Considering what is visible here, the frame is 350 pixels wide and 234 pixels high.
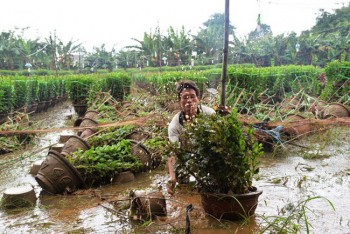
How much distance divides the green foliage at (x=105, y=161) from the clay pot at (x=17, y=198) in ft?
2.48

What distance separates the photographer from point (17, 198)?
14.5ft

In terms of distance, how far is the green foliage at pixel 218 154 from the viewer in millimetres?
3273

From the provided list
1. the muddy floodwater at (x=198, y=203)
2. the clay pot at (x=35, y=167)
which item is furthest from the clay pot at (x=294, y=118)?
the clay pot at (x=35, y=167)

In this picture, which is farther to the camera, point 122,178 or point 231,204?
point 122,178

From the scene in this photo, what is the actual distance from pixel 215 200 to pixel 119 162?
235 centimetres

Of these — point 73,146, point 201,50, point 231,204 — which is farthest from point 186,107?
point 201,50

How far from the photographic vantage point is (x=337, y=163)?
5863 mm

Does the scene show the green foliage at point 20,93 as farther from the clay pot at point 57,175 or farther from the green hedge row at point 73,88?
the clay pot at point 57,175

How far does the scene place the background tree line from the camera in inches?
1243

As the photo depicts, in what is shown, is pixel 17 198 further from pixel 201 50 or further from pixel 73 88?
pixel 201 50

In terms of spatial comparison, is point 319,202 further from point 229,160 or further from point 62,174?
point 62,174

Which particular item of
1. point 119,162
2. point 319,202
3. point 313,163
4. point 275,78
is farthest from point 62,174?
point 275,78

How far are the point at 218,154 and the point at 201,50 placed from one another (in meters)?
34.6

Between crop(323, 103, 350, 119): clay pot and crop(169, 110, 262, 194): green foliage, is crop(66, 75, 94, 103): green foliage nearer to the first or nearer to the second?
crop(323, 103, 350, 119): clay pot
